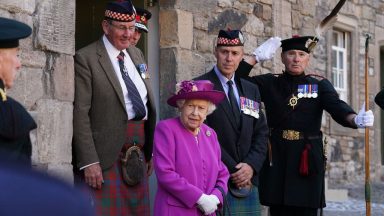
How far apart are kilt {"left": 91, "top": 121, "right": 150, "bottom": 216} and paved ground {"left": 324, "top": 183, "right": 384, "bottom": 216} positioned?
12.7 feet

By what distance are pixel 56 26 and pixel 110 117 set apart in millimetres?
607

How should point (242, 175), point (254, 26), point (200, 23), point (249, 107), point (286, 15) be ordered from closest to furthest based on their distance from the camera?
1. point (242, 175)
2. point (249, 107)
3. point (200, 23)
4. point (254, 26)
5. point (286, 15)

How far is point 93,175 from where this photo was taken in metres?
3.73

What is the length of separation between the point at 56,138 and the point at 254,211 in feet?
4.25

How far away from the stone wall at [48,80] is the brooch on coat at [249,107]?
3.54 feet

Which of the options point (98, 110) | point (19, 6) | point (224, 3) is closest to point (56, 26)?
point (19, 6)

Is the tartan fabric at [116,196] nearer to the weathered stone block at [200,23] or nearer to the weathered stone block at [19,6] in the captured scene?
the weathered stone block at [19,6]

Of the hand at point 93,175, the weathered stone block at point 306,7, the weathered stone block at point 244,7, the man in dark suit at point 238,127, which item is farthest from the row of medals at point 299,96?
the weathered stone block at point 306,7

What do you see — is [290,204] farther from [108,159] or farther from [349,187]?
[349,187]

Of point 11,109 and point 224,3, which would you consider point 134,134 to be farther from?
point 224,3

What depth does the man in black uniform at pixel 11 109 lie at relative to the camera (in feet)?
8.13

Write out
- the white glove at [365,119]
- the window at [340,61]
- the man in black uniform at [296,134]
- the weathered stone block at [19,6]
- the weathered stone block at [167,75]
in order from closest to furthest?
the weathered stone block at [19,6] → the white glove at [365,119] → the man in black uniform at [296,134] → the weathered stone block at [167,75] → the window at [340,61]

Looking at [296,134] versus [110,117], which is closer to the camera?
[110,117]

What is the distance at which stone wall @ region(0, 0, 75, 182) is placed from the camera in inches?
146
